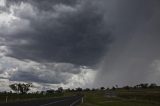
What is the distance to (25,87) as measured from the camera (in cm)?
18962

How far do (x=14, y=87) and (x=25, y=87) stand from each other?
32.8 ft

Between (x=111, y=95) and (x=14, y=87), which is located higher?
(x=14, y=87)

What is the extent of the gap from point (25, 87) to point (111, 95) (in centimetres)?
8863

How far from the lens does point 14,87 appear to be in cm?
19562

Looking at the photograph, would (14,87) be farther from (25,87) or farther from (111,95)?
(111,95)

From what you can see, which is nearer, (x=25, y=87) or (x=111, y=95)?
(x=111, y=95)

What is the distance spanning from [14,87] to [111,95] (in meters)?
97.9

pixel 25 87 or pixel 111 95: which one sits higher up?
pixel 25 87

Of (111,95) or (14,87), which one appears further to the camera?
(14,87)

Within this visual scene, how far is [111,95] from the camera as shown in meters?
113

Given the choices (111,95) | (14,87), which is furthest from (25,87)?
(111,95)
